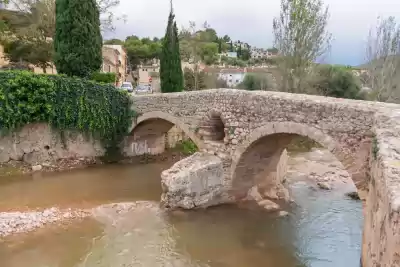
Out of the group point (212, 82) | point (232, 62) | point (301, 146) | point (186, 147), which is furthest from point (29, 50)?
point (232, 62)

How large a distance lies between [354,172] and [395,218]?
565 centimetres

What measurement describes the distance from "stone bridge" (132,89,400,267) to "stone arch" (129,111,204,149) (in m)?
0.05

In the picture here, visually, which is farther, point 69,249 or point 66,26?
point 66,26

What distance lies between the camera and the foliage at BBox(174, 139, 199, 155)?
1986 cm

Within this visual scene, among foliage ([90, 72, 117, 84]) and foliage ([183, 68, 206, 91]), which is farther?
foliage ([183, 68, 206, 91])

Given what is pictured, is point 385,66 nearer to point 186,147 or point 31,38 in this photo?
point 186,147

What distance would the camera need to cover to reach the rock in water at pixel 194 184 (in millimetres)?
11336

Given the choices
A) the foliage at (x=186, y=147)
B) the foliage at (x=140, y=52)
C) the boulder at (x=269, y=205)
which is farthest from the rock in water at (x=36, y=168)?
the foliage at (x=140, y=52)

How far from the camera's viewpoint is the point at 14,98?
15.3 meters

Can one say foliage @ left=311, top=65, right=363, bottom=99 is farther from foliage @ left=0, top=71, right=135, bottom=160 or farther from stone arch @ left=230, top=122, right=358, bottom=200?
foliage @ left=0, top=71, right=135, bottom=160

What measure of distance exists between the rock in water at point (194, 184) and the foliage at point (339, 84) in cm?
1466

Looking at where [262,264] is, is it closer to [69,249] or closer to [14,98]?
[69,249]

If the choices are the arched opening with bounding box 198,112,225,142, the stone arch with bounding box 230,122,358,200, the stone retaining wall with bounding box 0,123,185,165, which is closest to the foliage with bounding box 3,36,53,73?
the stone retaining wall with bounding box 0,123,185,165

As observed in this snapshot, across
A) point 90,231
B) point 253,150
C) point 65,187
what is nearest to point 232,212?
point 253,150
